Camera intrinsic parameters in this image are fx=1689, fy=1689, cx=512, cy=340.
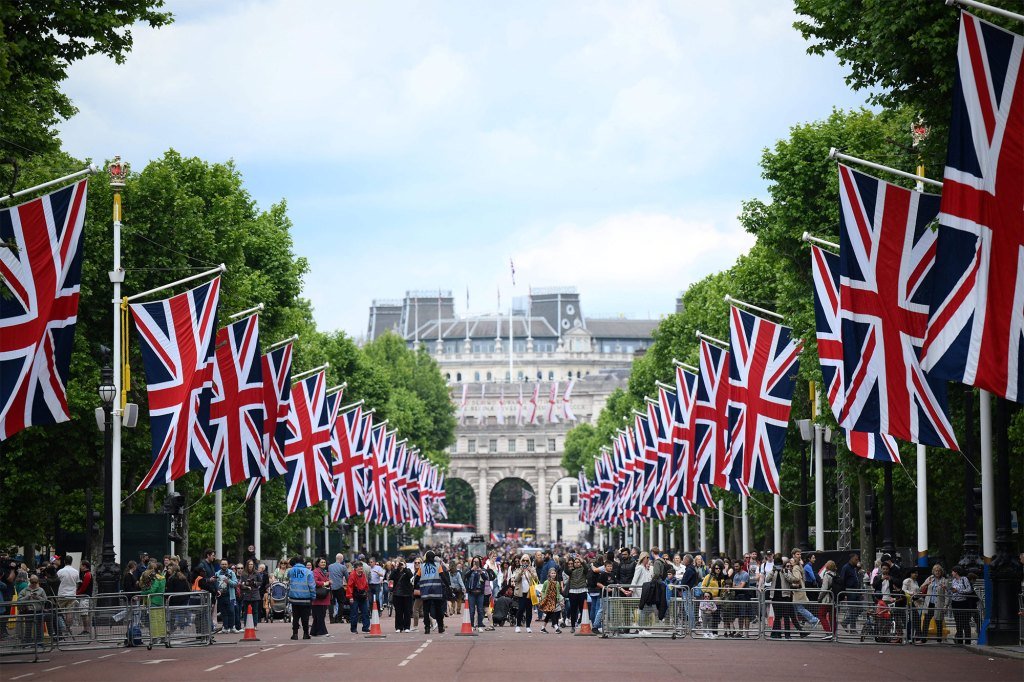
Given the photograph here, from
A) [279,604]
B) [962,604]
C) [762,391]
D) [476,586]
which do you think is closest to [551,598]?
[476,586]

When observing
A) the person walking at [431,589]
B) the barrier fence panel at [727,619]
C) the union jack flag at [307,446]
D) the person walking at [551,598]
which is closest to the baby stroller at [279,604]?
the union jack flag at [307,446]

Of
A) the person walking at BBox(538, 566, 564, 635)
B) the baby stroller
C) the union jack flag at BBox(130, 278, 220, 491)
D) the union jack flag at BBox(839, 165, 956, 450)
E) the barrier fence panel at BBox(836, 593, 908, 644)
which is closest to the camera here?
the union jack flag at BBox(839, 165, 956, 450)

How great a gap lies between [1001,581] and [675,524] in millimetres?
68733

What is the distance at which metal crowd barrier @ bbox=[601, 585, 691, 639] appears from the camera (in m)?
36.2

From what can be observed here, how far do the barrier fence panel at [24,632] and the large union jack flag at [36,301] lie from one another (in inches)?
185

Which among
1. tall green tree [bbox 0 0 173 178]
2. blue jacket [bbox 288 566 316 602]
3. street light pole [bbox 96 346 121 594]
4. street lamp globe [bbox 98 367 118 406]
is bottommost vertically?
blue jacket [bbox 288 566 316 602]

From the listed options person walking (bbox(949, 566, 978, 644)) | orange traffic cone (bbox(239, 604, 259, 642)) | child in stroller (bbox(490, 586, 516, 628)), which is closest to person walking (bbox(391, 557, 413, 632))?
child in stroller (bbox(490, 586, 516, 628))

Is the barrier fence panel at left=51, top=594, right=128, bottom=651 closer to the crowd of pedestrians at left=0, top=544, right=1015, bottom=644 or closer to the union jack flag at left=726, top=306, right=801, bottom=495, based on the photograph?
the crowd of pedestrians at left=0, top=544, right=1015, bottom=644

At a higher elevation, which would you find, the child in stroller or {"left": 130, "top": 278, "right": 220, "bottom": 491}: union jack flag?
{"left": 130, "top": 278, "right": 220, "bottom": 491}: union jack flag

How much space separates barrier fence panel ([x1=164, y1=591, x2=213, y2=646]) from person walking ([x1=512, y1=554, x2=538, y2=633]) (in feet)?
29.7

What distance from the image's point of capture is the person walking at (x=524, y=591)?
41031 millimetres

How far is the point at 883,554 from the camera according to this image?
38.8 meters

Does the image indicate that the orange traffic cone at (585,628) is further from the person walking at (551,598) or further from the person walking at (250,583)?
the person walking at (250,583)

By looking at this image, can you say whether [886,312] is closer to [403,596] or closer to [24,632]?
[24,632]
